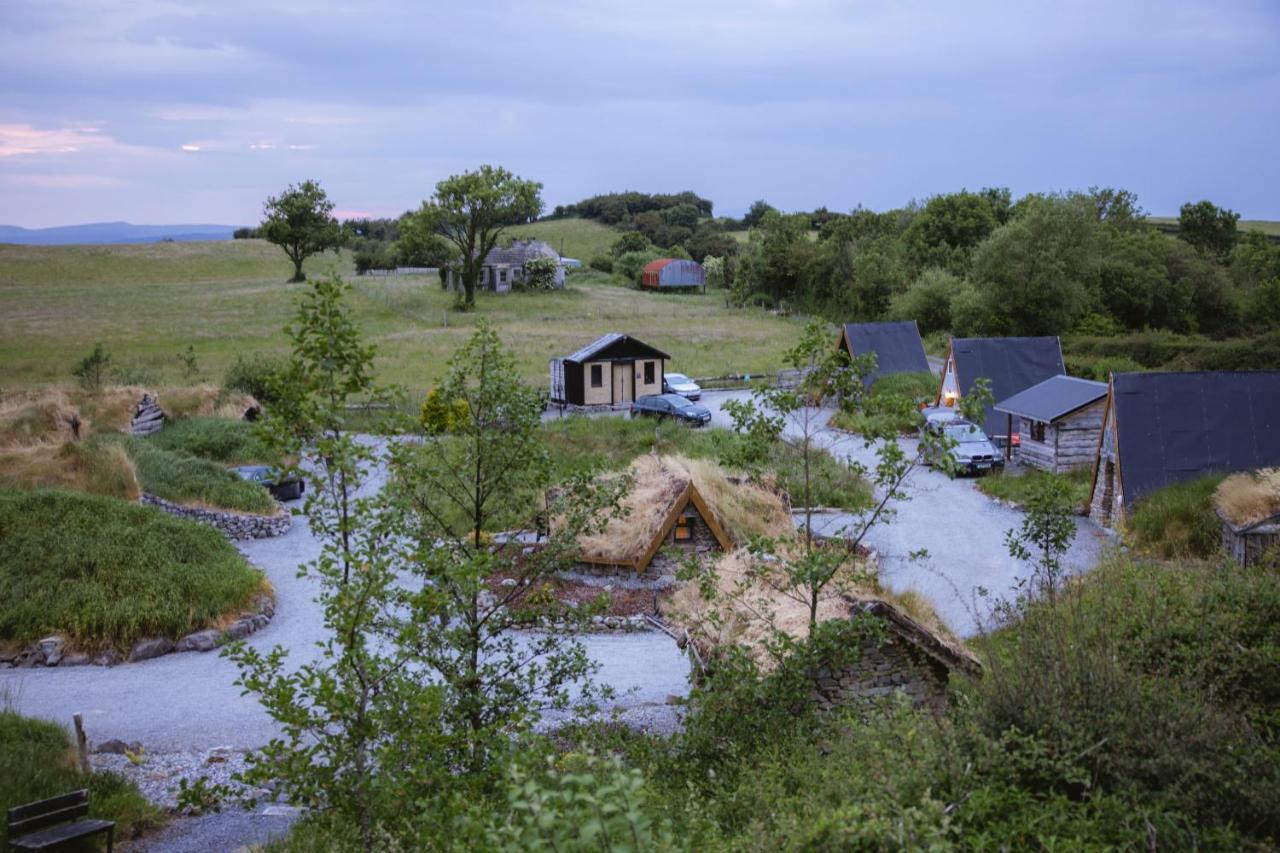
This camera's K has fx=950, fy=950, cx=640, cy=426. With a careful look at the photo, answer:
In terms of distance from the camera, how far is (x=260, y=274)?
9750cm

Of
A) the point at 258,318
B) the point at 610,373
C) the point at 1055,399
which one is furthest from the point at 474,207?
the point at 1055,399

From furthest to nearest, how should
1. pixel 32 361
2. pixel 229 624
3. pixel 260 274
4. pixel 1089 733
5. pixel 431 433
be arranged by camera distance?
pixel 260 274, pixel 32 361, pixel 229 624, pixel 431 433, pixel 1089 733

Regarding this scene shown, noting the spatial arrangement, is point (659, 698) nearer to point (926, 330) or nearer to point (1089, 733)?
point (1089, 733)

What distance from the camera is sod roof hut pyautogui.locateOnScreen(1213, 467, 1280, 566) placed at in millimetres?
19447

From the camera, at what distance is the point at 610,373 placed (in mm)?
43531

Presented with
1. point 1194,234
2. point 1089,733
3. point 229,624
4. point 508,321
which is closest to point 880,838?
point 1089,733

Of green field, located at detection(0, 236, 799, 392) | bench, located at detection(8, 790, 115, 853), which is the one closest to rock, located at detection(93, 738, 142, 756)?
bench, located at detection(8, 790, 115, 853)

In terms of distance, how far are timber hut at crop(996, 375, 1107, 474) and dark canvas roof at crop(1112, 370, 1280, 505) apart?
3280 mm

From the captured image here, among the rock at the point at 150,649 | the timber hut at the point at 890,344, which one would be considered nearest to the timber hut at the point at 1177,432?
the timber hut at the point at 890,344

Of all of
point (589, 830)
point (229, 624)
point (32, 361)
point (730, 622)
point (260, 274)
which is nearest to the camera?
point (589, 830)

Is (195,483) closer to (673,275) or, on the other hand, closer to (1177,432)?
(1177,432)

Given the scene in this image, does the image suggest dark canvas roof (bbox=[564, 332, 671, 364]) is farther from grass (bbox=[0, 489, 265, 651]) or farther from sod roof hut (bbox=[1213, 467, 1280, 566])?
sod roof hut (bbox=[1213, 467, 1280, 566])

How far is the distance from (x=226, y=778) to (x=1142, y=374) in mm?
24704

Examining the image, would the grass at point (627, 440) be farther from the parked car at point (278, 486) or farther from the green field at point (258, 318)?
the green field at point (258, 318)
